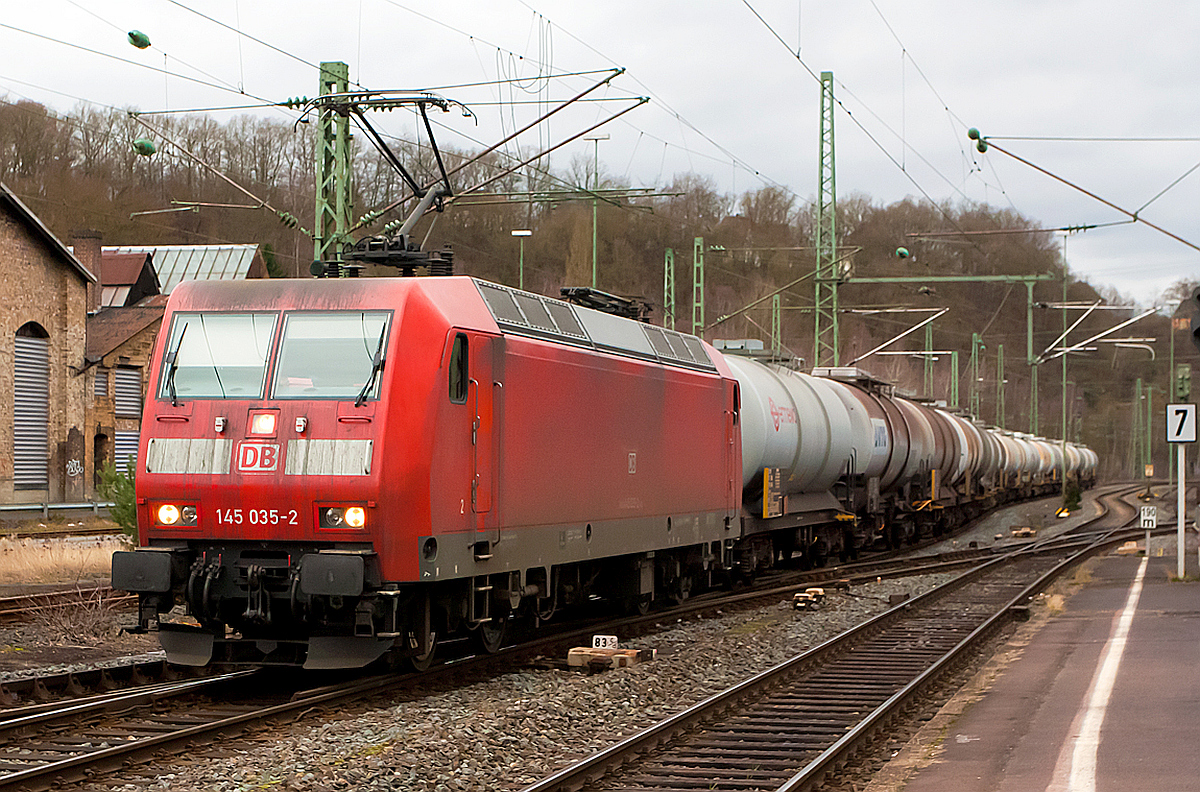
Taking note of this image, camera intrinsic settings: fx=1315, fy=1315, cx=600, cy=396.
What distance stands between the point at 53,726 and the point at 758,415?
40.9 ft

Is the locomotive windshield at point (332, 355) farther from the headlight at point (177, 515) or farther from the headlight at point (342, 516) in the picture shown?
the headlight at point (177, 515)

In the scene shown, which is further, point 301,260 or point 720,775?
point 301,260

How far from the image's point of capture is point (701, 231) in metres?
56.2

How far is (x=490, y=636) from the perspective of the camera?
12453mm

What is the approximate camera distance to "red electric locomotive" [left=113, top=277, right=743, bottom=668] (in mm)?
10047

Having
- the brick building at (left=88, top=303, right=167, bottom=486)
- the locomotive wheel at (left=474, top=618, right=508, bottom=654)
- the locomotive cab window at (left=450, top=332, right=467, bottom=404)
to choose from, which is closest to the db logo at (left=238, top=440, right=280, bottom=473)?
the locomotive cab window at (left=450, top=332, right=467, bottom=404)

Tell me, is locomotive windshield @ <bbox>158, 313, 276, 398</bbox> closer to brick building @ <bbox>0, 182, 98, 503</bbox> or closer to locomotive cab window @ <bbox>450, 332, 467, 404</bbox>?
locomotive cab window @ <bbox>450, 332, 467, 404</bbox>

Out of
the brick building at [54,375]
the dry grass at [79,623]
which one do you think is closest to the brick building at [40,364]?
the brick building at [54,375]

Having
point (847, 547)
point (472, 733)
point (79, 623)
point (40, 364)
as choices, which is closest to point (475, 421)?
point (472, 733)

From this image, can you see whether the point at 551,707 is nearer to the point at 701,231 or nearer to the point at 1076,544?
the point at 1076,544

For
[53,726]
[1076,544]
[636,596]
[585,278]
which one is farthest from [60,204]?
[53,726]

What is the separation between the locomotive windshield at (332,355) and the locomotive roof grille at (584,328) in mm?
1318

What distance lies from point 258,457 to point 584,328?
4278mm

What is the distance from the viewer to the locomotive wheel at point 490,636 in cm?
1231
